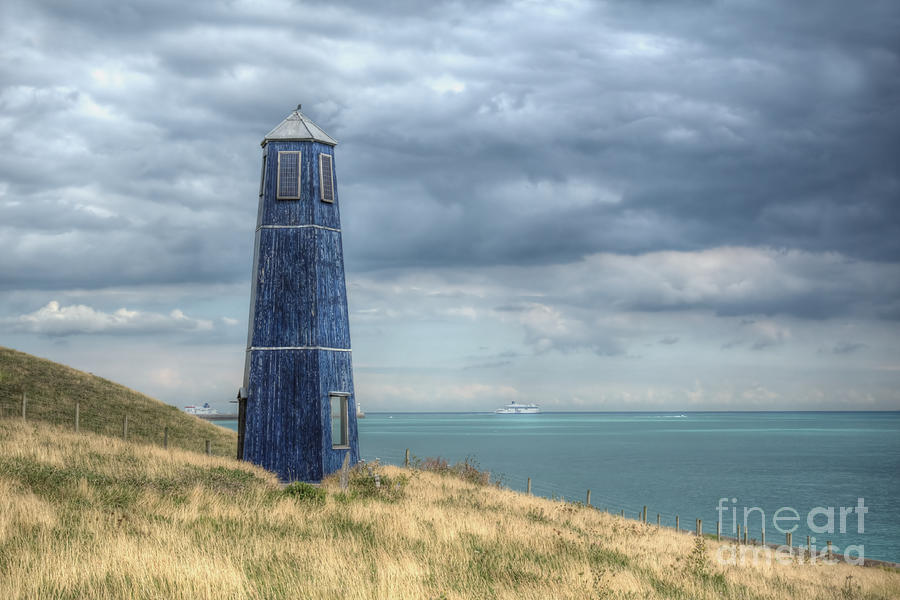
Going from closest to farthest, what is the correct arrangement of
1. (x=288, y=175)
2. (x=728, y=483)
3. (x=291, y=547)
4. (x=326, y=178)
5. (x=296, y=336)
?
1. (x=291, y=547)
2. (x=296, y=336)
3. (x=288, y=175)
4. (x=326, y=178)
5. (x=728, y=483)

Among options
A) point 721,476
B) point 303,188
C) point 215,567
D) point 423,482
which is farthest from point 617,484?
point 215,567

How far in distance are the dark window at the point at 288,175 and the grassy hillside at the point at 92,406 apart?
19.9 m

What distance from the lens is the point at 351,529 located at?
17.4 meters

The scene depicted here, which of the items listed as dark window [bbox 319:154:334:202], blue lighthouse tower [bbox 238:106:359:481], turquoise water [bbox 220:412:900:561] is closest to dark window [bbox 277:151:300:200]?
blue lighthouse tower [bbox 238:106:359:481]

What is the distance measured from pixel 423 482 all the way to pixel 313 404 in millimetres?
5701

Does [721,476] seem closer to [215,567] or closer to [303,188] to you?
[303,188]

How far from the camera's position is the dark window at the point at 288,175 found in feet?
96.0

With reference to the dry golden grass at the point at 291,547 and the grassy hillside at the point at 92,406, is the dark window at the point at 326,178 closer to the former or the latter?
the dry golden grass at the point at 291,547

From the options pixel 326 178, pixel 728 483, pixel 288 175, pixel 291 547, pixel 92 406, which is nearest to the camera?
pixel 291 547

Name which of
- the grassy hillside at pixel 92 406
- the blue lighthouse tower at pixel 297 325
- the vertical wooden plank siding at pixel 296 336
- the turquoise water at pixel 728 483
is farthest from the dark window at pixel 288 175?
the turquoise water at pixel 728 483

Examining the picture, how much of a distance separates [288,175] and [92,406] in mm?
27237

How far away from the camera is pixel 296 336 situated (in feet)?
93.7

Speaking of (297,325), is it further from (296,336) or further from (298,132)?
(298,132)

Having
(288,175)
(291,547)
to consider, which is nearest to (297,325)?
(288,175)
